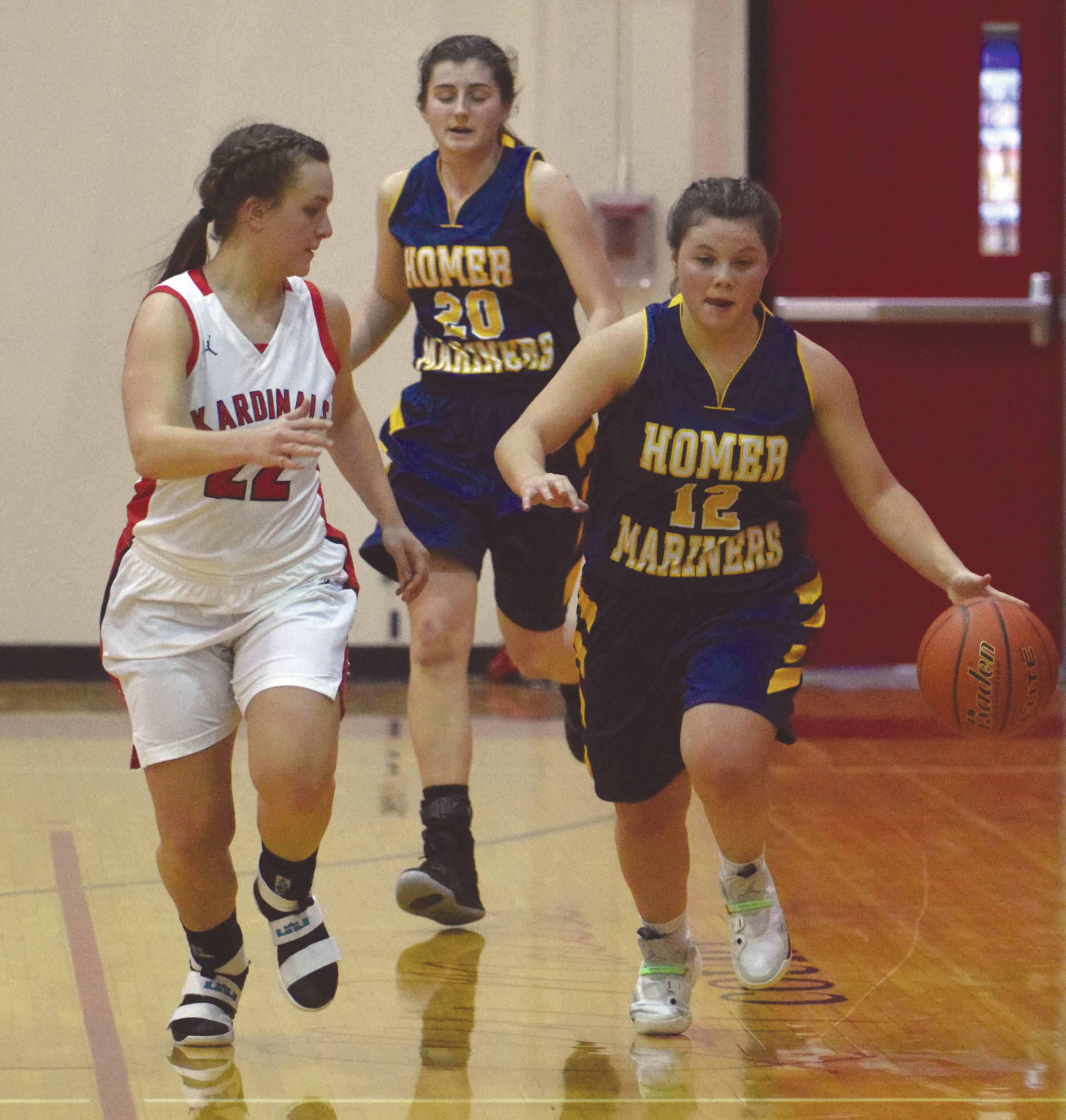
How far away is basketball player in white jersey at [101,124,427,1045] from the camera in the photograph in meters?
2.70

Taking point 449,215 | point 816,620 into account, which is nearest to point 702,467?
point 816,620

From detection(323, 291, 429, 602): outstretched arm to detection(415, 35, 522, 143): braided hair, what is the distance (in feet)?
3.08

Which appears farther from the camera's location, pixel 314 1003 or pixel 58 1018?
pixel 58 1018

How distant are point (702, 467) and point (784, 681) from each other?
36cm

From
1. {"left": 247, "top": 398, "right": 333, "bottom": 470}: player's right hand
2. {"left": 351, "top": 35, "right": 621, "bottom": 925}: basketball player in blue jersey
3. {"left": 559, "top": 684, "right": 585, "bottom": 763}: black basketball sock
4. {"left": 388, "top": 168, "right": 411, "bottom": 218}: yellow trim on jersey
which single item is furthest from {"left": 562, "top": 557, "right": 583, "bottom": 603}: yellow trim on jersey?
{"left": 247, "top": 398, "right": 333, "bottom": 470}: player's right hand

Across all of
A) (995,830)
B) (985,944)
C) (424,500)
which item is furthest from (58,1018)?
(995,830)

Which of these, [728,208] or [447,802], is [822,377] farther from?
[447,802]

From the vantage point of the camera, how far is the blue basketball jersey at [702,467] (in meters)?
2.82

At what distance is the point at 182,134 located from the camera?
21.0 ft

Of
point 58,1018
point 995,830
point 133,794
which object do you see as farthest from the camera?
point 133,794

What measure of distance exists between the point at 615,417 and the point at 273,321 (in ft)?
1.85

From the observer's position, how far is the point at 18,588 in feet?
21.3

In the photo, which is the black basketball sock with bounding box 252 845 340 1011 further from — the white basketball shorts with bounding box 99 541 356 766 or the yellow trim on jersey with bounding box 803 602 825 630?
the yellow trim on jersey with bounding box 803 602 825 630

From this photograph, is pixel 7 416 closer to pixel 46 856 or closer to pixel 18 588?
pixel 18 588
